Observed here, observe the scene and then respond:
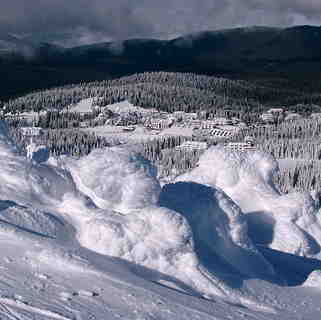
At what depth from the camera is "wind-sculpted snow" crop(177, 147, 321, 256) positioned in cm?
5166

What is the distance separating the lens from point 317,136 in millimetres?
186000

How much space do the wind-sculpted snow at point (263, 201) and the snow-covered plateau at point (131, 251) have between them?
0.24 m

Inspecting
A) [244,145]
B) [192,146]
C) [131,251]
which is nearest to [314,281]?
[131,251]

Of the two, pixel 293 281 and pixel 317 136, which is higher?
pixel 293 281

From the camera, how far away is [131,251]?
37312mm

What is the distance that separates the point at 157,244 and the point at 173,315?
706 centimetres

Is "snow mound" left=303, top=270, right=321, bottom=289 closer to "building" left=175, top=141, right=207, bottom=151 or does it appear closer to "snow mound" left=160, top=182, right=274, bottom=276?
"snow mound" left=160, top=182, right=274, bottom=276

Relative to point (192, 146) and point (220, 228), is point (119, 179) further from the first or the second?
point (192, 146)

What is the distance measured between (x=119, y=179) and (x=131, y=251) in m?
6.34

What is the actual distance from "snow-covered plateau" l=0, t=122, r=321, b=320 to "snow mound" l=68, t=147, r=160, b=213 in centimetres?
7

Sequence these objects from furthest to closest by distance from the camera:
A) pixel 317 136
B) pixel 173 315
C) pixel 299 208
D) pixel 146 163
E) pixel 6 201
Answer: pixel 317 136
pixel 299 208
pixel 146 163
pixel 6 201
pixel 173 315

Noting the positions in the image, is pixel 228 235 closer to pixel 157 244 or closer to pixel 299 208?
pixel 157 244

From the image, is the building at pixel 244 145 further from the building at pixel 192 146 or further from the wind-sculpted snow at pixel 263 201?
the wind-sculpted snow at pixel 263 201

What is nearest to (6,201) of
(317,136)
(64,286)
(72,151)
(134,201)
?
(134,201)
